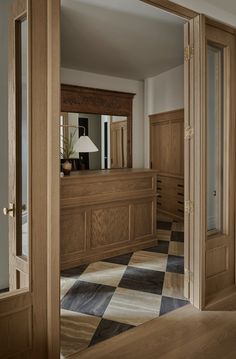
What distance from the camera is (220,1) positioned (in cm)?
242

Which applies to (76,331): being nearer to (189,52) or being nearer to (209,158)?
(209,158)

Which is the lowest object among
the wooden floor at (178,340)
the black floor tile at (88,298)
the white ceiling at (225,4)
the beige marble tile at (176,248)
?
the wooden floor at (178,340)

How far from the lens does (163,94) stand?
18.2ft

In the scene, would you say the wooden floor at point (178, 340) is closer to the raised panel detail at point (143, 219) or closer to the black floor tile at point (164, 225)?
the raised panel detail at point (143, 219)

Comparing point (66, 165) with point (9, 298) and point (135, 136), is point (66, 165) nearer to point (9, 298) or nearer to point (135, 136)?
point (9, 298)

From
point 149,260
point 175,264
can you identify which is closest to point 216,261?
point 175,264

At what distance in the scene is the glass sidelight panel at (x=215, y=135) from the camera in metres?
2.68

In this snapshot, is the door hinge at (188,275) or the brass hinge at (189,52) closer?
the brass hinge at (189,52)

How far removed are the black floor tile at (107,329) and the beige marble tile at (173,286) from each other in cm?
67

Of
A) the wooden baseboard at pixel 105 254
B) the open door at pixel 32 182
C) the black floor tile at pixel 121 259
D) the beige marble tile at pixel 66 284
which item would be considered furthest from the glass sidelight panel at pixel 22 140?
the black floor tile at pixel 121 259

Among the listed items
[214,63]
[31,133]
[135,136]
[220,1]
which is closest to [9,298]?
[31,133]

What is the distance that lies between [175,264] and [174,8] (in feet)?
8.84

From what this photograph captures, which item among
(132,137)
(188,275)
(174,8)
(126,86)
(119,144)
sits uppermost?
(126,86)

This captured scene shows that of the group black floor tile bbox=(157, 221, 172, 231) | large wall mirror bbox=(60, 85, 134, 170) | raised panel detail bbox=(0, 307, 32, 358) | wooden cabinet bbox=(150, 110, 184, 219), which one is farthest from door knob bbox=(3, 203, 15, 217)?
wooden cabinet bbox=(150, 110, 184, 219)
